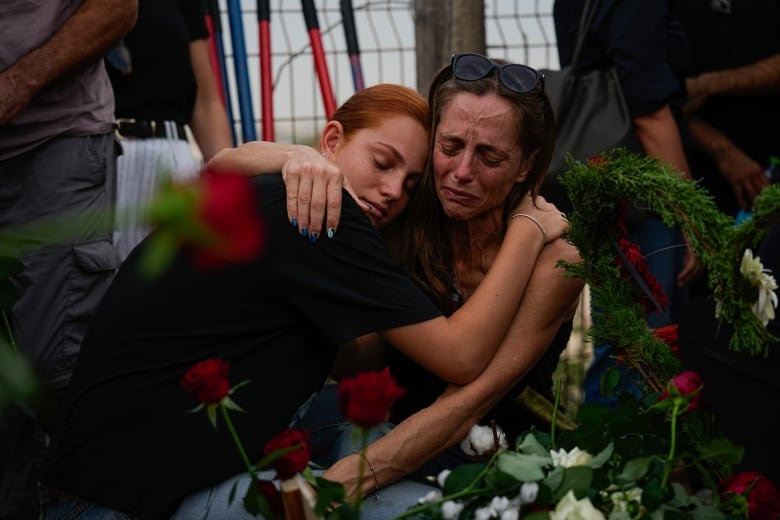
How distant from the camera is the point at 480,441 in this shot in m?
1.95

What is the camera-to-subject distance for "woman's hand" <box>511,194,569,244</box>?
2.00 meters

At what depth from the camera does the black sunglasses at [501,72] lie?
2.06m

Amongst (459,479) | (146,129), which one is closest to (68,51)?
(146,129)

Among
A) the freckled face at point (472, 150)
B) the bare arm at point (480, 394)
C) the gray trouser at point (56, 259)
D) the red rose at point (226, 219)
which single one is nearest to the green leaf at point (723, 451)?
the bare arm at point (480, 394)

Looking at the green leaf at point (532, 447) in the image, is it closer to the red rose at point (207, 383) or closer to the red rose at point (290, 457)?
the red rose at point (290, 457)

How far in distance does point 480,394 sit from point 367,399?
880mm

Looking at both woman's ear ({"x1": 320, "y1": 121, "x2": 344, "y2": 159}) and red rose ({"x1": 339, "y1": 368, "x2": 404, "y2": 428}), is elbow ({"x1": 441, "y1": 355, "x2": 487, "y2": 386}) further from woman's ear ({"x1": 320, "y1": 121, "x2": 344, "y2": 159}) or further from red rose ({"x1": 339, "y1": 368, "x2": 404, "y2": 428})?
red rose ({"x1": 339, "y1": 368, "x2": 404, "y2": 428})

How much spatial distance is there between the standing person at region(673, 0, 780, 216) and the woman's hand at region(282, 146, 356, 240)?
6.21 feet

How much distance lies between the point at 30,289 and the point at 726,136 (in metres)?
2.27

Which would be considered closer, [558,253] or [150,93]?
[558,253]

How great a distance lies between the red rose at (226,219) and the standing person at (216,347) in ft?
3.83

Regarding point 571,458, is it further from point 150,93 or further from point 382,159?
point 150,93

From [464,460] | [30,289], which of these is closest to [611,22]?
[464,460]

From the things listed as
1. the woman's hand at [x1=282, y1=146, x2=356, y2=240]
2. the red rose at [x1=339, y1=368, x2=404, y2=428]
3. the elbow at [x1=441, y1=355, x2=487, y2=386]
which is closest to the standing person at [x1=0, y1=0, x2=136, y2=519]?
the woman's hand at [x1=282, y1=146, x2=356, y2=240]
